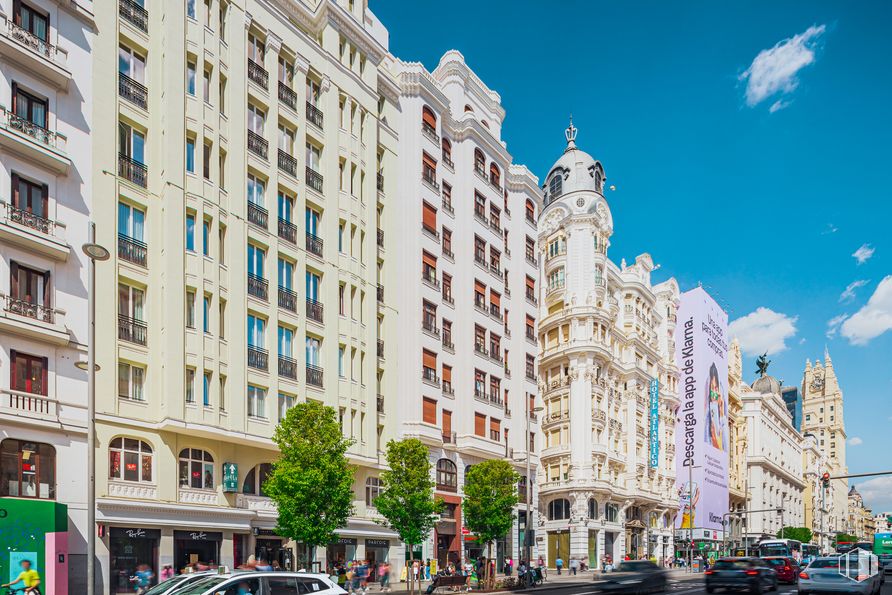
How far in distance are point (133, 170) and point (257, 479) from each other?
43.4ft

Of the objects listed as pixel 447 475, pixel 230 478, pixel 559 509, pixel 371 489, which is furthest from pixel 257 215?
pixel 559 509

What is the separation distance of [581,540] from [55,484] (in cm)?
4688

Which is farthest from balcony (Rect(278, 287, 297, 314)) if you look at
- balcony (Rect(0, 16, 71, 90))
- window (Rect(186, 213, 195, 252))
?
balcony (Rect(0, 16, 71, 90))

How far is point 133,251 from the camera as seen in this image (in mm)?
30312

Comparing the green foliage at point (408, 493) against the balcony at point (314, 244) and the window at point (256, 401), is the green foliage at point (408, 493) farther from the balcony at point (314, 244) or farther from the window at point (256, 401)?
the balcony at point (314, 244)

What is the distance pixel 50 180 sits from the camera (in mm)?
27750

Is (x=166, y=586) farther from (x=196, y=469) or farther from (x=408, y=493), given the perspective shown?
(x=408, y=493)

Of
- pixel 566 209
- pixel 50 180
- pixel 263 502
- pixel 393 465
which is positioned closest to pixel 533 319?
pixel 566 209

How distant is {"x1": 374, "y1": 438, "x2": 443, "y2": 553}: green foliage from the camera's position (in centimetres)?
3594

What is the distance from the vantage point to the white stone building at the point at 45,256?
2577cm

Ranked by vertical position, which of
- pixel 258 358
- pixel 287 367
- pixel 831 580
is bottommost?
pixel 831 580

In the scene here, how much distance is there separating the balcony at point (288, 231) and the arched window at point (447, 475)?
1570 cm

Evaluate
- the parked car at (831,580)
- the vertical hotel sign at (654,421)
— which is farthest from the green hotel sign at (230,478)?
the vertical hotel sign at (654,421)

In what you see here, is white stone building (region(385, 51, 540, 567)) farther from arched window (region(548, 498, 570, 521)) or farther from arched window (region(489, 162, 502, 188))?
arched window (region(548, 498, 570, 521))
